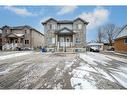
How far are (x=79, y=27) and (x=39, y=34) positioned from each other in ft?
53.4

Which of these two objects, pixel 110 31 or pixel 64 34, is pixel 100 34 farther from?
pixel 64 34

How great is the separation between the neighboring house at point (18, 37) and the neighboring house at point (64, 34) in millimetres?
7902

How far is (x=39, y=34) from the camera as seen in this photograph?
156 ft

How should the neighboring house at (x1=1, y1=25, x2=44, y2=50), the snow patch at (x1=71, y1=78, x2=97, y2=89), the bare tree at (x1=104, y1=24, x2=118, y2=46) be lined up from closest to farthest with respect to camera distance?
the snow patch at (x1=71, y1=78, x2=97, y2=89) → the neighboring house at (x1=1, y1=25, x2=44, y2=50) → the bare tree at (x1=104, y1=24, x2=118, y2=46)

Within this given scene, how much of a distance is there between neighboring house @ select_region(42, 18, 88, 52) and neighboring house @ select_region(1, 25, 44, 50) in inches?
Result: 311

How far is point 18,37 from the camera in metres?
39.6

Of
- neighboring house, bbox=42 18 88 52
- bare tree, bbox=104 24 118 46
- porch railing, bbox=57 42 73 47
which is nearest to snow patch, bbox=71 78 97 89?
porch railing, bbox=57 42 73 47

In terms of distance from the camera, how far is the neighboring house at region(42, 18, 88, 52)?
3359 centimetres

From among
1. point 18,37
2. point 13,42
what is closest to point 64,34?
point 18,37

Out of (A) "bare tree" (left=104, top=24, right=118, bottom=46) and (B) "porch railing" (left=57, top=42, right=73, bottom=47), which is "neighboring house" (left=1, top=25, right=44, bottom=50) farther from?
(A) "bare tree" (left=104, top=24, right=118, bottom=46)

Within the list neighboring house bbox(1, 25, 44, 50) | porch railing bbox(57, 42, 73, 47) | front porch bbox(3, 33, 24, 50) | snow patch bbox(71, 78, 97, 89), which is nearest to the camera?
snow patch bbox(71, 78, 97, 89)

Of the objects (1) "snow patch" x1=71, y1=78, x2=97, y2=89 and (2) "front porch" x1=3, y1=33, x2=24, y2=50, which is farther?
(2) "front porch" x1=3, y1=33, x2=24, y2=50

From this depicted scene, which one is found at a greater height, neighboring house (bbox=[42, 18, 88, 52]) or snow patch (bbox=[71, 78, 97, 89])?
neighboring house (bbox=[42, 18, 88, 52])
